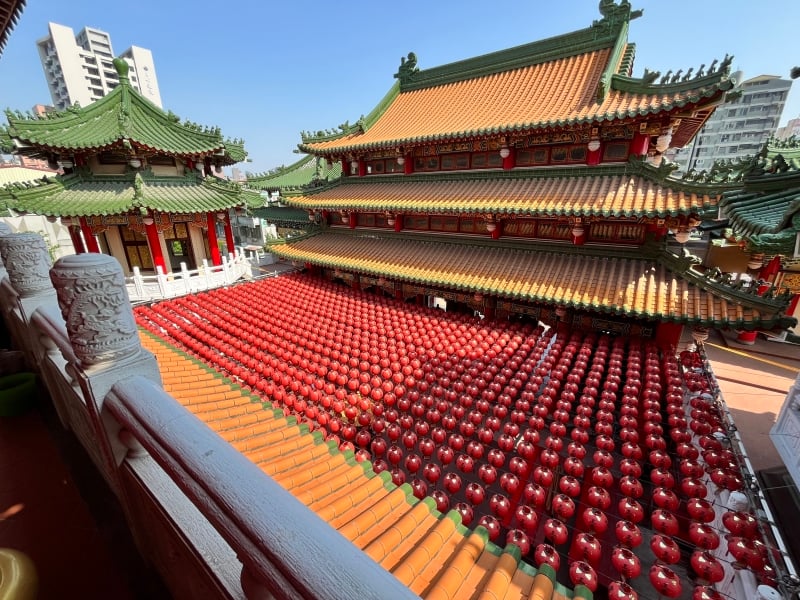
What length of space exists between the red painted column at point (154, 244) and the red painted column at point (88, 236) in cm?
178

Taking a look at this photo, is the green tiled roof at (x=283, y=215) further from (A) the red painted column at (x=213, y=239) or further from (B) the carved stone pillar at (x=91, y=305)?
(B) the carved stone pillar at (x=91, y=305)

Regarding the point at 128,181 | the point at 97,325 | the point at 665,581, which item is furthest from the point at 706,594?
the point at 128,181

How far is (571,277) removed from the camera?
845cm

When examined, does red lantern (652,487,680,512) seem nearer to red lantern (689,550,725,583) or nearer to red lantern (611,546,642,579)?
red lantern (689,550,725,583)

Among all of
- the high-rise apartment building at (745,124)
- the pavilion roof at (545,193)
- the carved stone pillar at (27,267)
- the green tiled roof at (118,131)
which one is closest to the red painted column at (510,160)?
the pavilion roof at (545,193)

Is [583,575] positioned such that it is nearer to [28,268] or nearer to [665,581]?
[665,581]

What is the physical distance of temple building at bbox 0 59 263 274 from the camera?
11992mm

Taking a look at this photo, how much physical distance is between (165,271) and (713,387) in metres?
18.3

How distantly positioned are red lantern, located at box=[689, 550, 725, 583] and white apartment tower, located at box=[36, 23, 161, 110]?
268 feet

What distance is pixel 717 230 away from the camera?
54.9 ft

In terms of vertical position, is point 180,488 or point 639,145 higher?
point 639,145

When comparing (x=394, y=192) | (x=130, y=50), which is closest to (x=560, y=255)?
(x=394, y=192)

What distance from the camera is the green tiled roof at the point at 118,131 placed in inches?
464

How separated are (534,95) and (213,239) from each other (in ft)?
46.7
